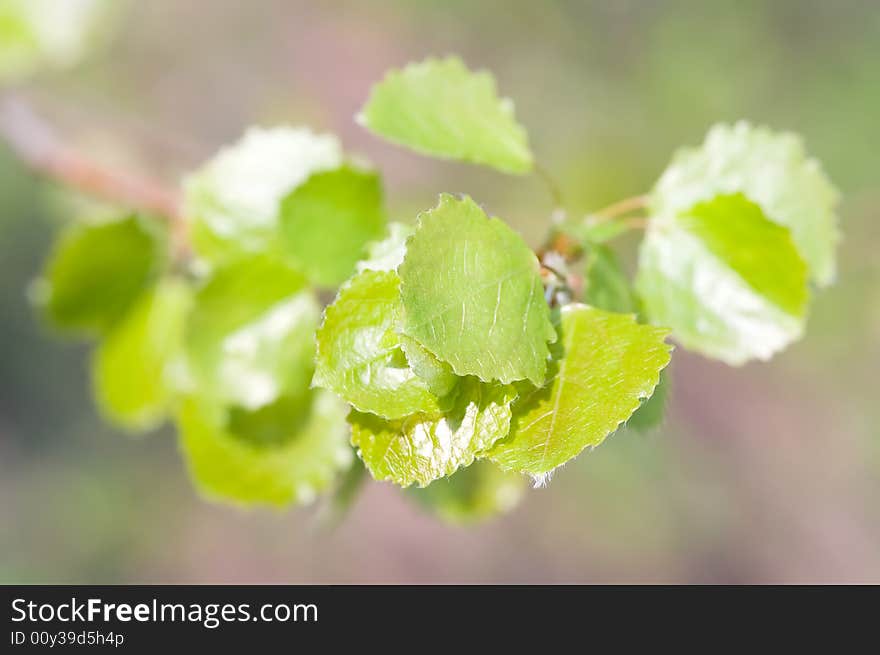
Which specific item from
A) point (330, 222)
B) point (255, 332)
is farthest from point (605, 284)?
point (255, 332)

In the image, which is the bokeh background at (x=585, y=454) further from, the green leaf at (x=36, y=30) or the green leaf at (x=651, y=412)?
the green leaf at (x=651, y=412)

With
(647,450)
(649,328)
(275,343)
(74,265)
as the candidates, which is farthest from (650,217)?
(647,450)

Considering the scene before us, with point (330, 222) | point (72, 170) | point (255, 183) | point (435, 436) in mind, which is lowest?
point (435, 436)

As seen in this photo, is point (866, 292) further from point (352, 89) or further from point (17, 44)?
point (17, 44)

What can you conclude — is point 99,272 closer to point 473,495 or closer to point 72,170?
point 72,170

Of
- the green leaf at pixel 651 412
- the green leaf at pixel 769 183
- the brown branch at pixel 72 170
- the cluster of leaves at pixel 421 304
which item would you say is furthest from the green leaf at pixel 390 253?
the brown branch at pixel 72 170

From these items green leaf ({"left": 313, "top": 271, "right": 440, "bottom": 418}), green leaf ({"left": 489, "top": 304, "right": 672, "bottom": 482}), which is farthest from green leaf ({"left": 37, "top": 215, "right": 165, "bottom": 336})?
green leaf ({"left": 489, "top": 304, "right": 672, "bottom": 482})
